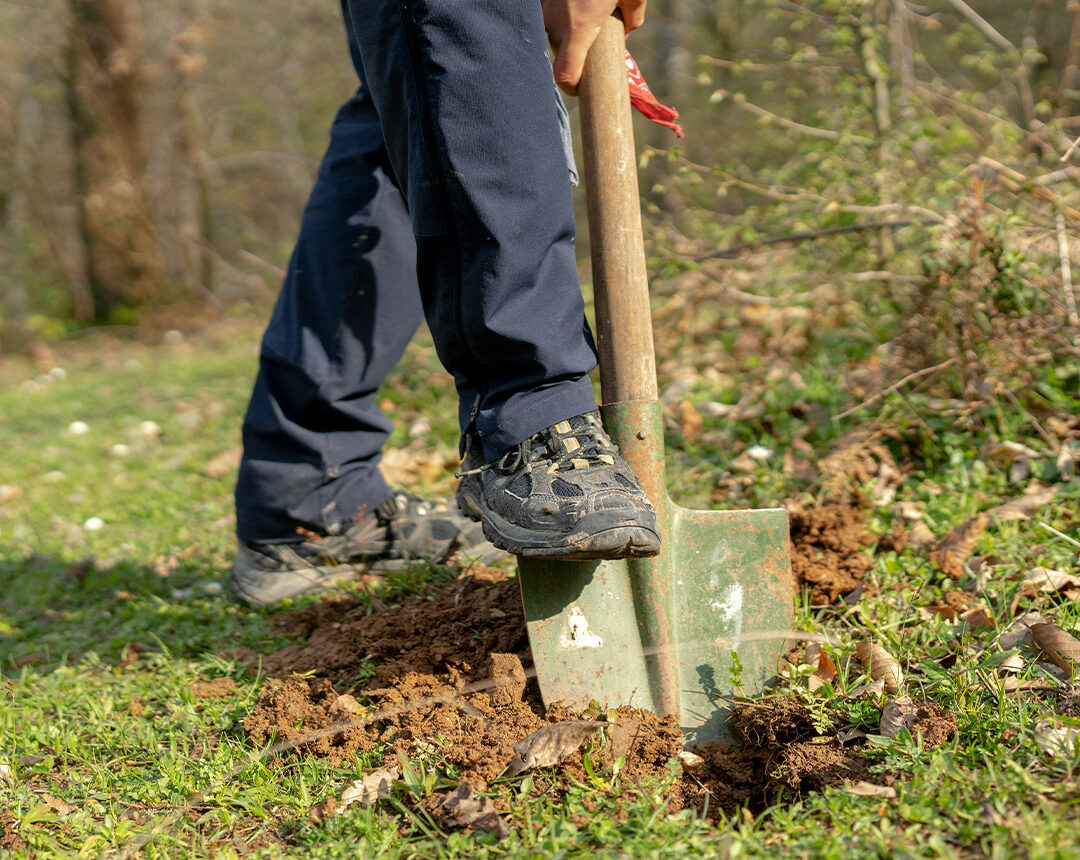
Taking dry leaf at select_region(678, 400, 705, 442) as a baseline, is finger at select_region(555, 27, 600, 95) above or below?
above

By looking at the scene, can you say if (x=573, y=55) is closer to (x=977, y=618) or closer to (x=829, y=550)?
(x=829, y=550)

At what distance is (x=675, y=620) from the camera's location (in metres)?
1.81

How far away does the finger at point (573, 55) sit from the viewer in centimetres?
168

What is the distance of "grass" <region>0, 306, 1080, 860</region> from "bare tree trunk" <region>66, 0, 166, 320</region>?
21.5 ft

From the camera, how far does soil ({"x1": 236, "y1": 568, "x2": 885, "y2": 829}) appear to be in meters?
1.53

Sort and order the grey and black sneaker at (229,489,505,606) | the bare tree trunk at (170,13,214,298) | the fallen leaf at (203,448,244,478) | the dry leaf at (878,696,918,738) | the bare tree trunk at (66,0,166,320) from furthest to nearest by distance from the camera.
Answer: the bare tree trunk at (170,13,214,298), the bare tree trunk at (66,0,166,320), the fallen leaf at (203,448,244,478), the grey and black sneaker at (229,489,505,606), the dry leaf at (878,696,918,738)

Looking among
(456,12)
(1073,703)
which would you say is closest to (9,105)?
(456,12)

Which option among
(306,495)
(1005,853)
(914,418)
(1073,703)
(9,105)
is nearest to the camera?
(1005,853)

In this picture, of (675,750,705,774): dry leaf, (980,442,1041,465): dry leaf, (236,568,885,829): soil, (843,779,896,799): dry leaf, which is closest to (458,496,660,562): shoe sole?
(236,568,885,829): soil

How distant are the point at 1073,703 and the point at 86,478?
3973 mm

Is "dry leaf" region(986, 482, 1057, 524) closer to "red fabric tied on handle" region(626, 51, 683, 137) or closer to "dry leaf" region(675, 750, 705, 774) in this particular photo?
"dry leaf" region(675, 750, 705, 774)

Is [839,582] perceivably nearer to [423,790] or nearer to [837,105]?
[423,790]

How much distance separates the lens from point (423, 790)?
59.4 inches

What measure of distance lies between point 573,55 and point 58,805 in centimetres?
171
